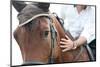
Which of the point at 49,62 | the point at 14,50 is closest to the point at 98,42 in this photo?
the point at 49,62

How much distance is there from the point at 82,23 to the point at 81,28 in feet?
0.21

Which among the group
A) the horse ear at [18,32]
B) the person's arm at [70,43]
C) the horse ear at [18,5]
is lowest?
the person's arm at [70,43]

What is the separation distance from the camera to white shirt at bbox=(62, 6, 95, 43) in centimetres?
254

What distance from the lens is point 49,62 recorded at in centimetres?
243

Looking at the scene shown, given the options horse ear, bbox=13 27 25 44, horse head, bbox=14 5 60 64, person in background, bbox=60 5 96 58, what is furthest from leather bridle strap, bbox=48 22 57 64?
horse ear, bbox=13 27 25 44

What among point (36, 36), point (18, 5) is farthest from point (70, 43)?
point (18, 5)

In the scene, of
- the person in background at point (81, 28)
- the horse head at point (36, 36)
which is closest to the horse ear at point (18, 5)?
the horse head at point (36, 36)

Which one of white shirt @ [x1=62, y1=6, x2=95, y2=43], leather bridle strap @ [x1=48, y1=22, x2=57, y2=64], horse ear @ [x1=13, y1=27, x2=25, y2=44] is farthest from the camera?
white shirt @ [x1=62, y1=6, x2=95, y2=43]

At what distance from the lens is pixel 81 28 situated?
2602mm

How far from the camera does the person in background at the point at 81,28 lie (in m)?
2.52

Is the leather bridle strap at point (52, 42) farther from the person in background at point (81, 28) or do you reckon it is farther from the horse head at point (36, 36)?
the person in background at point (81, 28)

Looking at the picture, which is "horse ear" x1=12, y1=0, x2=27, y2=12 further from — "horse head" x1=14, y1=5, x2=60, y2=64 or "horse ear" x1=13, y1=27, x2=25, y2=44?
"horse ear" x1=13, y1=27, x2=25, y2=44

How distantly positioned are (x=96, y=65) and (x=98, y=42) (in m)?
0.30

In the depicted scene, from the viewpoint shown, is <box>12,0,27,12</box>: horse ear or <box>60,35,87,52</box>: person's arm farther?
<box>60,35,87,52</box>: person's arm
